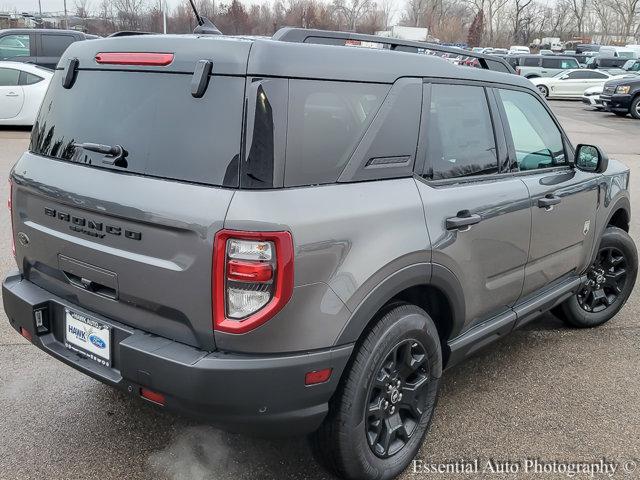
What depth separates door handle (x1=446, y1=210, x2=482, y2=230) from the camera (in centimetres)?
279

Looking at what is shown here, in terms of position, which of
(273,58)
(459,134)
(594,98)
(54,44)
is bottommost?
(594,98)

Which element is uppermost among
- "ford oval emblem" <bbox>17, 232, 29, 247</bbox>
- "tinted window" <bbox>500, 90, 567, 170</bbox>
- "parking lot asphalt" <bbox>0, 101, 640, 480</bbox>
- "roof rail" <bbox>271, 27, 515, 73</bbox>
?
"roof rail" <bbox>271, 27, 515, 73</bbox>

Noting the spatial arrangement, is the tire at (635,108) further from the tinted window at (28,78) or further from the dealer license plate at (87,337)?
the dealer license plate at (87,337)

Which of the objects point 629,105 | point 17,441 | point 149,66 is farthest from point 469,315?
point 629,105

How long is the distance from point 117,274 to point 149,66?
83 cm

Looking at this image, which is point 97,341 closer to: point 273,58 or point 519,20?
point 273,58

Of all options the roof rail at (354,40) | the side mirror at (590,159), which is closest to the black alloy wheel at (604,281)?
the side mirror at (590,159)

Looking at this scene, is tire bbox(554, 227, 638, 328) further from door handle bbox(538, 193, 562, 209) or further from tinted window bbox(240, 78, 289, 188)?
tinted window bbox(240, 78, 289, 188)

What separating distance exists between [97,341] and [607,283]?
144 inches

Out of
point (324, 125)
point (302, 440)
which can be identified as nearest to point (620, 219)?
point (302, 440)

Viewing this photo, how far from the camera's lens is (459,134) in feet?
10.1

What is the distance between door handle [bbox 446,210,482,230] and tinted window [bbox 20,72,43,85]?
11618 mm

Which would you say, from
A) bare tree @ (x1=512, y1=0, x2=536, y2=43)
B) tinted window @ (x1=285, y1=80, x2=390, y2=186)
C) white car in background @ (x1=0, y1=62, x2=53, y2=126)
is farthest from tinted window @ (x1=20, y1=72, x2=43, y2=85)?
bare tree @ (x1=512, y1=0, x2=536, y2=43)

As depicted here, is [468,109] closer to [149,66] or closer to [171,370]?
[149,66]
